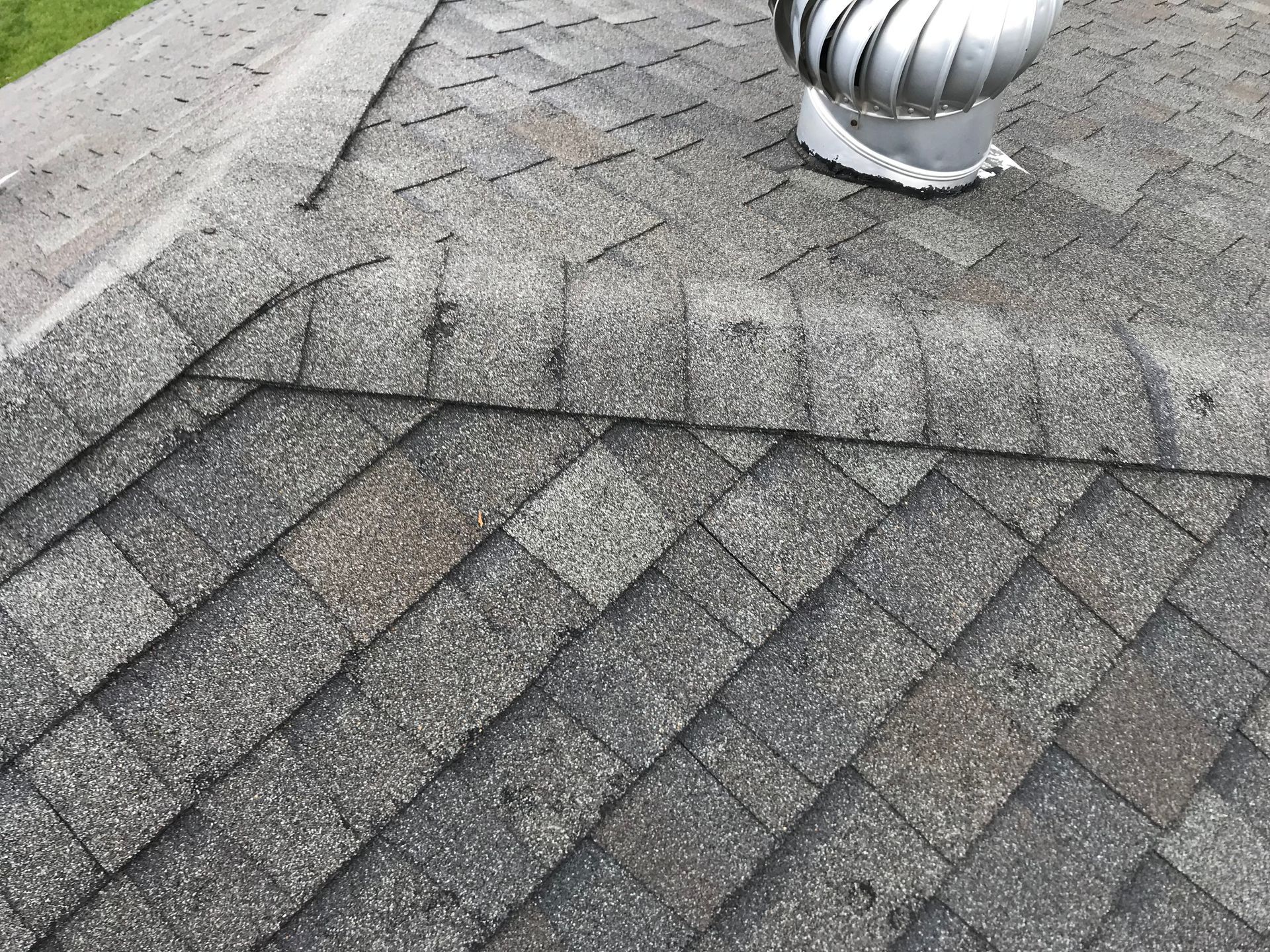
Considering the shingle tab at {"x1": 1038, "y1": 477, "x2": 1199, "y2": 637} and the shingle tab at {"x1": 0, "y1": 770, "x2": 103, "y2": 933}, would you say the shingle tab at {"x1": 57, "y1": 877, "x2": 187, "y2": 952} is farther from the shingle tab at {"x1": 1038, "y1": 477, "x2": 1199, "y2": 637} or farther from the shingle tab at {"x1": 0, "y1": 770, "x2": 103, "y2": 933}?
the shingle tab at {"x1": 1038, "y1": 477, "x2": 1199, "y2": 637}

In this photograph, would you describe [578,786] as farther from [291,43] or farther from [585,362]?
[291,43]

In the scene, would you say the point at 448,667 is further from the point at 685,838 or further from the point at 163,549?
the point at 163,549

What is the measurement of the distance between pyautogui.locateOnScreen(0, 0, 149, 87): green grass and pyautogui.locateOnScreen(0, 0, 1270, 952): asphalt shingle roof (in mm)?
13545

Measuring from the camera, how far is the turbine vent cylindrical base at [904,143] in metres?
5.10

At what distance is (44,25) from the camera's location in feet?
50.5

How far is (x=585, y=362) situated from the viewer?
149 inches

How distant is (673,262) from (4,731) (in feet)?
11.5

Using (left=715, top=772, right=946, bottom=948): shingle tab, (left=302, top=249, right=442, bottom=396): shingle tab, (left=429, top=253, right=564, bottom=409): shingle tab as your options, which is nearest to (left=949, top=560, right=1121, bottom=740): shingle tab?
(left=715, top=772, right=946, bottom=948): shingle tab

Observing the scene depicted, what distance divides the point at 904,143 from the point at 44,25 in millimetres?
17383

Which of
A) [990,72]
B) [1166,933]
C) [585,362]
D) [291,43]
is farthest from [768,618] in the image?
[291,43]

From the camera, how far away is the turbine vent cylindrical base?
5098 mm

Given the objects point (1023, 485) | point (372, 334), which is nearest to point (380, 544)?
point (372, 334)

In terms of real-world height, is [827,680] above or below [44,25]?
below

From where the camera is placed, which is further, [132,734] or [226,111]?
[226,111]
